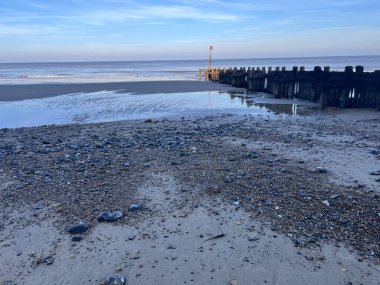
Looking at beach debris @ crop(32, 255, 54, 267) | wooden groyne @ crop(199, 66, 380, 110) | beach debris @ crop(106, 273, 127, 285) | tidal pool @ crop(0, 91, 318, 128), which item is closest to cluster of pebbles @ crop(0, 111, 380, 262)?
beach debris @ crop(32, 255, 54, 267)

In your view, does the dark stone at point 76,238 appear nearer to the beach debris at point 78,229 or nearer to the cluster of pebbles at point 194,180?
the beach debris at point 78,229

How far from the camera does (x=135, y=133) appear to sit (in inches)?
476

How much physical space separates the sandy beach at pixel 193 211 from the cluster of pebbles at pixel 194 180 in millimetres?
25

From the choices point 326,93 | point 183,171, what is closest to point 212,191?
point 183,171

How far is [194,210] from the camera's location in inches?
233

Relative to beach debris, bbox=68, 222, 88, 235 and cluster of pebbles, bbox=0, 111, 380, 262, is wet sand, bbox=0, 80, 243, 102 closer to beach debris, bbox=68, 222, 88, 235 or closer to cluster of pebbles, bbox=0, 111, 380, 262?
cluster of pebbles, bbox=0, 111, 380, 262

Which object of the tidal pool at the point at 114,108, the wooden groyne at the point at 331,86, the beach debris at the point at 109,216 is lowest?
the tidal pool at the point at 114,108

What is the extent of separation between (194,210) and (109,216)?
1298 millimetres

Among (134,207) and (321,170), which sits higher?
(321,170)

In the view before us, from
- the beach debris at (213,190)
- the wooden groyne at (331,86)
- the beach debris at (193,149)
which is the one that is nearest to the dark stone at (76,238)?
the beach debris at (213,190)

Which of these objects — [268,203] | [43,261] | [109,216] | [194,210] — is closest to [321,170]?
[268,203]

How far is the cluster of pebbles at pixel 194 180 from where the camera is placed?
213 inches

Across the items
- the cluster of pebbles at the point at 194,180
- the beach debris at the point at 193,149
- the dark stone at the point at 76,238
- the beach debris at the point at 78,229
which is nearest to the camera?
the dark stone at the point at 76,238

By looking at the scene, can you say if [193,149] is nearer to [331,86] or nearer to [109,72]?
[331,86]
